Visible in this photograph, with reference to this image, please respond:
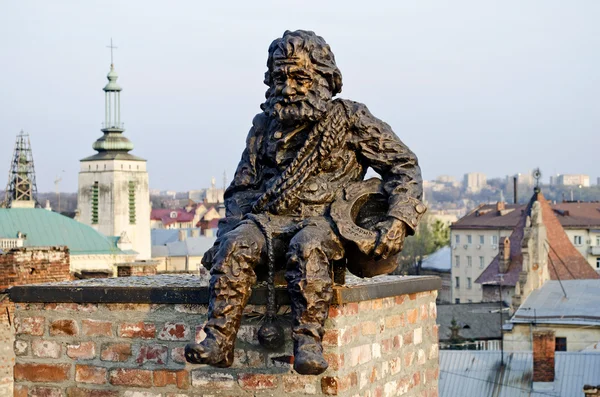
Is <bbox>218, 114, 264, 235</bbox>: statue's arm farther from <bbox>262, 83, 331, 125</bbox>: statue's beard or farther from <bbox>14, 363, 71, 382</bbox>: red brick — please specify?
<bbox>14, 363, 71, 382</bbox>: red brick

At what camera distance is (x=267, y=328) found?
6.07 m

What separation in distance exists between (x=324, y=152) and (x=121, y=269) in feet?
41.2

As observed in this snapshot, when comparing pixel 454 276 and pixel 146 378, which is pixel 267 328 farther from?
pixel 454 276

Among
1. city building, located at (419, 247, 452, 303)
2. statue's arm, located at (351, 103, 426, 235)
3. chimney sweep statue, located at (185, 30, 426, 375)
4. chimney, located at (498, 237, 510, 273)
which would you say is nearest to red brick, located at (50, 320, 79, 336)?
chimney sweep statue, located at (185, 30, 426, 375)

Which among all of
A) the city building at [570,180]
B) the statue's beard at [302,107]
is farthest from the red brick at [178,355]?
the city building at [570,180]

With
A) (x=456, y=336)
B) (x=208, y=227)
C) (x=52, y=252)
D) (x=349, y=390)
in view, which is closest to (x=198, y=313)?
(x=349, y=390)

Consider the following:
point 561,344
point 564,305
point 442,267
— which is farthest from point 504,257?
point 442,267

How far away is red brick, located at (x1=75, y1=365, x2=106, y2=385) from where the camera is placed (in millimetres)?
6541

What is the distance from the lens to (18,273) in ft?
50.0

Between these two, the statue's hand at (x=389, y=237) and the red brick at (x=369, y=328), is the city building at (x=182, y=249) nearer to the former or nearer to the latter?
the red brick at (x=369, y=328)

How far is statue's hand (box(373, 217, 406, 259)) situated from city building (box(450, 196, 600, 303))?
73.0 m

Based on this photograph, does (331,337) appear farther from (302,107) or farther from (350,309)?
(302,107)

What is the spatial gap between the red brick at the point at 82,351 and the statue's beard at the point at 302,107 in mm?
1477

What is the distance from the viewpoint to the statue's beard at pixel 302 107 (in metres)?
6.42
